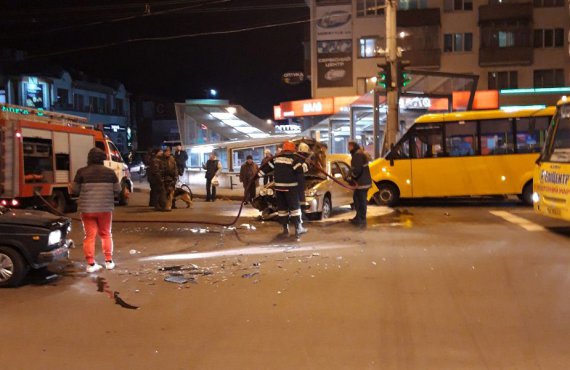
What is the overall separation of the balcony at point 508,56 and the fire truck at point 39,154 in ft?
105

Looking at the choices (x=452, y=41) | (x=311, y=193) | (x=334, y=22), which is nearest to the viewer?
(x=311, y=193)

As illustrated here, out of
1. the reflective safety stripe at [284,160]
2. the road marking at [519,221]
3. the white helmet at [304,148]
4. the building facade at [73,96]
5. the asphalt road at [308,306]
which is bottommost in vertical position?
the asphalt road at [308,306]

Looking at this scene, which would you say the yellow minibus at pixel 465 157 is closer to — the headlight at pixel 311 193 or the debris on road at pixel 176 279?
the headlight at pixel 311 193

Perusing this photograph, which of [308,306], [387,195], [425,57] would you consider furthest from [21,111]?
[425,57]

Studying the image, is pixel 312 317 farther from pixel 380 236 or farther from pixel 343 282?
pixel 380 236

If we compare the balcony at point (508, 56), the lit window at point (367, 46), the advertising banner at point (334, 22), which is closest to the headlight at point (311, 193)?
the lit window at point (367, 46)

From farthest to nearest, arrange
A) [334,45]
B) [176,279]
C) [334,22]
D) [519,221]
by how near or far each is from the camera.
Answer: [334,45] → [334,22] → [519,221] → [176,279]

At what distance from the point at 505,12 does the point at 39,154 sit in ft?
119

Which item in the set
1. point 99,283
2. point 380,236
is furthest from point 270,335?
point 380,236

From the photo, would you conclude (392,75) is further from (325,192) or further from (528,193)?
(325,192)

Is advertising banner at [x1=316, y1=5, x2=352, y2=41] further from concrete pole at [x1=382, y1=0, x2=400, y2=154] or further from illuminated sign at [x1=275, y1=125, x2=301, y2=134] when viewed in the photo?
concrete pole at [x1=382, y1=0, x2=400, y2=154]

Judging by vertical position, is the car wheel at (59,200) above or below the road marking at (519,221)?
above

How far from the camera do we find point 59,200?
16.8 m

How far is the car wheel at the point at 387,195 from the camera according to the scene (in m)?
17.4
